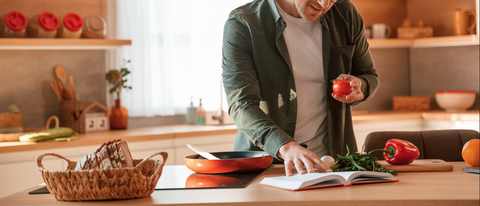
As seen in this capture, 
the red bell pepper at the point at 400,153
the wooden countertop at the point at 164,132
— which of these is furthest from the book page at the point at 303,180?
the wooden countertop at the point at 164,132

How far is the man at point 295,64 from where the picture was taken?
5.52ft

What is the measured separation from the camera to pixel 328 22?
5.90 ft

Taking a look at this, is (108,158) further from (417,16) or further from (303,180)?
(417,16)

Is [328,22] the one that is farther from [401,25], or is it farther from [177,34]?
[401,25]

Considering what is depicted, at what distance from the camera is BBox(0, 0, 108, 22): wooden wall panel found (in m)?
3.02

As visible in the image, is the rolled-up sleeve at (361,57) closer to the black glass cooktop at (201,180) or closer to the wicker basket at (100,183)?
the black glass cooktop at (201,180)

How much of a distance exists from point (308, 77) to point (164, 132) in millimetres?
1418

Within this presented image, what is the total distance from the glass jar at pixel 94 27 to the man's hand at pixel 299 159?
2060 millimetres

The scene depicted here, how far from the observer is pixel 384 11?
423cm

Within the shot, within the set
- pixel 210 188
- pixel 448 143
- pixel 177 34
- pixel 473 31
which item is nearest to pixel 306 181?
pixel 210 188

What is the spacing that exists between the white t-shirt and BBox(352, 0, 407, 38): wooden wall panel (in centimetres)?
250

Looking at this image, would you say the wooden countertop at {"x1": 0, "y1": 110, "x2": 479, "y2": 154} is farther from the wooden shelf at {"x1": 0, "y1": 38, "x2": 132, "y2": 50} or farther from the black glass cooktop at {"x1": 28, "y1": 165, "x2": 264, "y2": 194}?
the black glass cooktop at {"x1": 28, "y1": 165, "x2": 264, "y2": 194}

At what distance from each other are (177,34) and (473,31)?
2.38 metres

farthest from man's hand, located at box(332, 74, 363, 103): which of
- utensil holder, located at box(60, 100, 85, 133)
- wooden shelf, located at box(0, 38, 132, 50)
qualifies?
utensil holder, located at box(60, 100, 85, 133)
